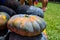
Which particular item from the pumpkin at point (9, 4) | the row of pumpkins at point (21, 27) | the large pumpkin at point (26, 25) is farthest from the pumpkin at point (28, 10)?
the large pumpkin at point (26, 25)

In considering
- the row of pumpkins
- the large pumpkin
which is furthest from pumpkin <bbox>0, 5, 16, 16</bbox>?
the large pumpkin

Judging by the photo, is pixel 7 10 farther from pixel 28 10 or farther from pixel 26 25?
pixel 26 25

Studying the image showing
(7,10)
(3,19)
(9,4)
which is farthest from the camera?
(9,4)

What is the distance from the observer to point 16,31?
1881 millimetres

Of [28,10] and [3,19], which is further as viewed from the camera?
[28,10]

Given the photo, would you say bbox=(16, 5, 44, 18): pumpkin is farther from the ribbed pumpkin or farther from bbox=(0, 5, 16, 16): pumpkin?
the ribbed pumpkin

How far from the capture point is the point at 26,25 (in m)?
1.85

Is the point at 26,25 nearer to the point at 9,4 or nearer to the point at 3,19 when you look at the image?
the point at 3,19

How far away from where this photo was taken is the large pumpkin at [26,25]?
1841 mm

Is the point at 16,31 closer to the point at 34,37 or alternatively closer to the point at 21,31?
the point at 21,31

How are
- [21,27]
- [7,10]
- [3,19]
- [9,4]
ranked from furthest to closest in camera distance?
[9,4] → [7,10] → [3,19] → [21,27]

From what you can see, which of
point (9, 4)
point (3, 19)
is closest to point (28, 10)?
point (9, 4)

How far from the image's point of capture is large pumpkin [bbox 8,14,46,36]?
1.84 meters

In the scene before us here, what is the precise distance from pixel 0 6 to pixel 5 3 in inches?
5.6
